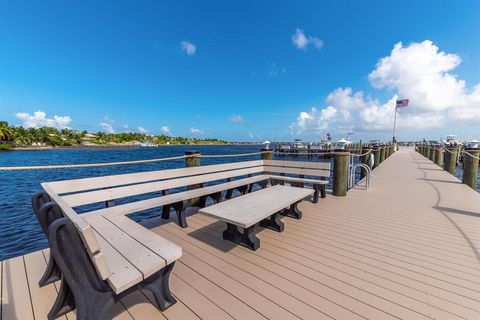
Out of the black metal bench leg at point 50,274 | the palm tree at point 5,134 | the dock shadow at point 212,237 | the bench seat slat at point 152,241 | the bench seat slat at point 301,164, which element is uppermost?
the palm tree at point 5,134

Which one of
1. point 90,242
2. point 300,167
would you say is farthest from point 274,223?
point 90,242

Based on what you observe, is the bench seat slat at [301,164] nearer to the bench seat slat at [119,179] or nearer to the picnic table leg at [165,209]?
the bench seat slat at [119,179]

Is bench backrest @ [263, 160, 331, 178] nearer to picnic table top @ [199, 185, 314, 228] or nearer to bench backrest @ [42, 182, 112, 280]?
picnic table top @ [199, 185, 314, 228]

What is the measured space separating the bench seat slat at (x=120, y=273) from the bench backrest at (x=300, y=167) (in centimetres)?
429

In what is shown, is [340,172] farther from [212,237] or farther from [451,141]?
[451,141]

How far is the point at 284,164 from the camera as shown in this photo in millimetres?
5598

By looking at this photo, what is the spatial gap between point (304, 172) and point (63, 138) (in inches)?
4416

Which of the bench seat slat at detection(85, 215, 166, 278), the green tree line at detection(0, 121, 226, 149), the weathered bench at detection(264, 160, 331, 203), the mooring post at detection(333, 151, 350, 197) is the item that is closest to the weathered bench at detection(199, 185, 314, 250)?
the bench seat slat at detection(85, 215, 166, 278)

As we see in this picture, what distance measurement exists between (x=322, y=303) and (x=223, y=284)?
915 mm

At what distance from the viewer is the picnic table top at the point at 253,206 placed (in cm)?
255

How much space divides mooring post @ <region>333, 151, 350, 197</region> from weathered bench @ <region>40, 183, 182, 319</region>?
4614mm

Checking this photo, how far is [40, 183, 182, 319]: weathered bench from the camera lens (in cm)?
130

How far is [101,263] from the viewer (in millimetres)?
1331

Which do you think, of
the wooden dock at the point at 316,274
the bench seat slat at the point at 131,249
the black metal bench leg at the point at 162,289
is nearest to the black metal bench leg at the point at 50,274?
the wooden dock at the point at 316,274
